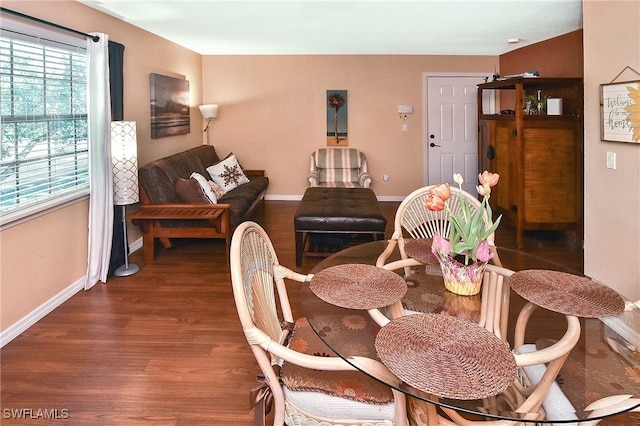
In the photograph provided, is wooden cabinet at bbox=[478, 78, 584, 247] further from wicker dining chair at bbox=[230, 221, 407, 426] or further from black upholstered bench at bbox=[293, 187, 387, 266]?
wicker dining chair at bbox=[230, 221, 407, 426]

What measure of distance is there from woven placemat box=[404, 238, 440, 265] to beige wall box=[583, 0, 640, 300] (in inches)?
52.1

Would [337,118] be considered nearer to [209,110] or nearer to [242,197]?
[209,110]

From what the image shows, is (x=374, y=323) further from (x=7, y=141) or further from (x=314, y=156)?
(x=314, y=156)

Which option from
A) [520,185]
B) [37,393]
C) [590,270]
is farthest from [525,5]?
[37,393]

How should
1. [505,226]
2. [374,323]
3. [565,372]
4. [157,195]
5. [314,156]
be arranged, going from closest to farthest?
[565,372]
[374,323]
[157,195]
[505,226]
[314,156]

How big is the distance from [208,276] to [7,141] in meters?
→ 1.74

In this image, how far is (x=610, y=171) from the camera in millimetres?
2771

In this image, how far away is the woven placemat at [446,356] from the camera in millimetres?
1077

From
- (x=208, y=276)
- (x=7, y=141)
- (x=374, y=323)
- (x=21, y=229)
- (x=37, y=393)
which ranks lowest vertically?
(x=37, y=393)

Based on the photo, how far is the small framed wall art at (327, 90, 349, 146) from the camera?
22.9 feet

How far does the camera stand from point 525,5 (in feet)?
12.6

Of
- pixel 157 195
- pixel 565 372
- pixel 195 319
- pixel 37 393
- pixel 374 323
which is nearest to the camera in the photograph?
pixel 565 372

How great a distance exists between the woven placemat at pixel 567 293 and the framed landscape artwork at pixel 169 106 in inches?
171

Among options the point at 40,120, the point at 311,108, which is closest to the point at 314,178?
the point at 311,108
